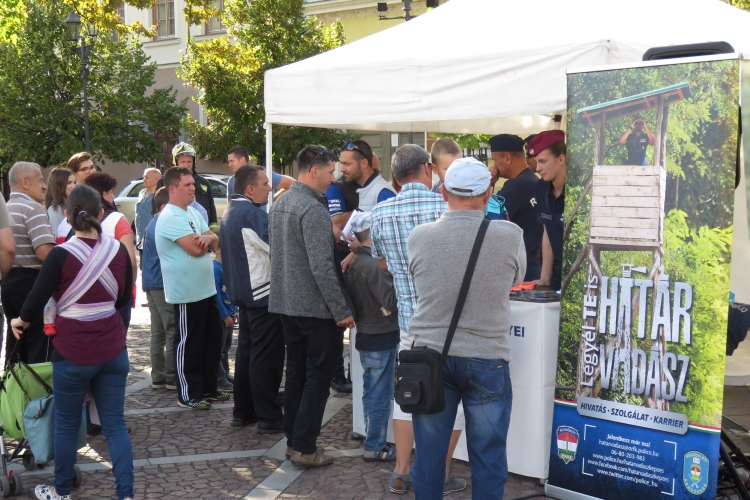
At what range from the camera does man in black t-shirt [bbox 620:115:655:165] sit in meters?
4.13

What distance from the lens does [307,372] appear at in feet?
16.9

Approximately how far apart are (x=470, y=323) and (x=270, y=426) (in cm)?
282

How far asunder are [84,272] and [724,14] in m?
4.30

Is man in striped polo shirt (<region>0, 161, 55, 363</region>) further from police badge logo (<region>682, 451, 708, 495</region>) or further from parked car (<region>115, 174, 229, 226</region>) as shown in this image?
parked car (<region>115, 174, 229, 226</region>)

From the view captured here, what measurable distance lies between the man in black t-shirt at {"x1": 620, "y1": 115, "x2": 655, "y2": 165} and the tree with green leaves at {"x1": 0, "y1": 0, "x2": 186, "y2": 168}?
23094 millimetres

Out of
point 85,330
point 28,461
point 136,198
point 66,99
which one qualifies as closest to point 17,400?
point 28,461

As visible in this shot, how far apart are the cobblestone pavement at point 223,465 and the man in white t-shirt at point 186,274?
0.33 metres

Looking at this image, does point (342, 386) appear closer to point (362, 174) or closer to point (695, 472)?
point (362, 174)

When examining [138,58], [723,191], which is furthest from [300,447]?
[138,58]

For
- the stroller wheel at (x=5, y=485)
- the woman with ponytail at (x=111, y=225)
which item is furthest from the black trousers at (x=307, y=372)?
the stroller wheel at (x=5, y=485)

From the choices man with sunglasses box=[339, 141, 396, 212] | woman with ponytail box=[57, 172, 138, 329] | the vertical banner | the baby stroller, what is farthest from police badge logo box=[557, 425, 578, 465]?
woman with ponytail box=[57, 172, 138, 329]

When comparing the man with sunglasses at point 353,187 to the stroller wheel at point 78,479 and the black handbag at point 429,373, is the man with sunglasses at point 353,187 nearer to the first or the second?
the stroller wheel at point 78,479

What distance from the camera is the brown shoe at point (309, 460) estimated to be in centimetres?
521

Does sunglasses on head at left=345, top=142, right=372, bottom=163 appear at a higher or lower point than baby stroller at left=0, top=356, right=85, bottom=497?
higher
